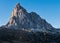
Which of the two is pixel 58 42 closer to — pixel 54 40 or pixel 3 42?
pixel 54 40

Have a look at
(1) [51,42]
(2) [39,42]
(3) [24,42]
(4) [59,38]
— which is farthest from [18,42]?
(4) [59,38]

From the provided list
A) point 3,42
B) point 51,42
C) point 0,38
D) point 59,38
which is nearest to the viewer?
point 3,42

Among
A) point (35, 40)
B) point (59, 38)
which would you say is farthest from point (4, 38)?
point (59, 38)

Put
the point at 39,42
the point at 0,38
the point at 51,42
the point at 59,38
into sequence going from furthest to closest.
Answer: the point at 59,38 < the point at 51,42 < the point at 39,42 < the point at 0,38

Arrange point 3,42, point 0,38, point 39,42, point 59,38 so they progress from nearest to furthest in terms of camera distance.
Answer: point 3,42 < point 0,38 < point 39,42 < point 59,38

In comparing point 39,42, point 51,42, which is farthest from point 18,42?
point 51,42

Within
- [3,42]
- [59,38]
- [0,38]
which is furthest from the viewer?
[59,38]

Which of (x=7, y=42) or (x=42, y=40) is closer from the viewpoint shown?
(x=7, y=42)

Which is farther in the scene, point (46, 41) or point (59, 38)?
point (59, 38)

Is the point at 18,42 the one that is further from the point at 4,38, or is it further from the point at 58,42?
the point at 58,42
